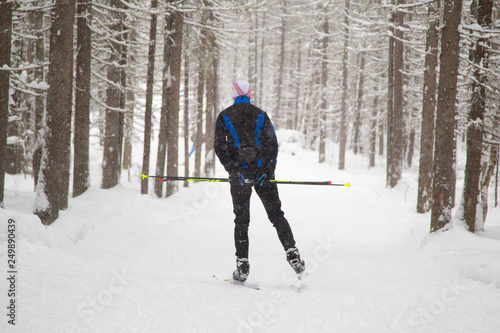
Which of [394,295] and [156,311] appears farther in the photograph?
[394,295]

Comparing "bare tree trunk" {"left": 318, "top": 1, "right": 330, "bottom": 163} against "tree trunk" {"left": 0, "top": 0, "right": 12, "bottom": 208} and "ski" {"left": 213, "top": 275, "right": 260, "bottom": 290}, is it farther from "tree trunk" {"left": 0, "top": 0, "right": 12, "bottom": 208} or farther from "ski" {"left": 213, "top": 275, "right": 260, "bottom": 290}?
"ski" {"left": 213, "top": 275, "right": 260, "bottom": 290}

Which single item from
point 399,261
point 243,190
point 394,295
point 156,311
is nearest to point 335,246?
point 399,261

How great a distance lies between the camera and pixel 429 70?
10156mm

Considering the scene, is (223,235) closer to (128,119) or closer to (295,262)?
(295,262)

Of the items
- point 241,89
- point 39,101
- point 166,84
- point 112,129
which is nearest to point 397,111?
point 166,84

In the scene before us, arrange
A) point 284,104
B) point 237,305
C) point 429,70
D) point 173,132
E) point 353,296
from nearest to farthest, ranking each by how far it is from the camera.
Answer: point 237,305, point 353,296, point 429,70, point 173,132, point 284,104

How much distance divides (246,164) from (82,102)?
22.2ft

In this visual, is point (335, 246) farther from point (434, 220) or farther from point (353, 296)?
point (353, 296)

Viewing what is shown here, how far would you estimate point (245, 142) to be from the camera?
4.46m

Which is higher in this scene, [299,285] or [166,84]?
[166,84]

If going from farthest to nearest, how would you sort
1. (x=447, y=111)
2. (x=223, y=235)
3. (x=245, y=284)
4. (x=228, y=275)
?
(x=223, y=235), (x=447, y=111), (x=228, y=275), (x=245, y=284)

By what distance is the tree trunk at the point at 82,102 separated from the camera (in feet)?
29.8

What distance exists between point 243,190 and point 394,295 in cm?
219

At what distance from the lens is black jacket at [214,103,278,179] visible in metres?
4.42
